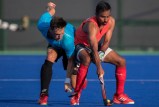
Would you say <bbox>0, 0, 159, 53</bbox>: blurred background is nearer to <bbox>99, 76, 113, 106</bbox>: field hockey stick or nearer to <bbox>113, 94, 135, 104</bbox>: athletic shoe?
<bbox>113, 94, 135, 104</bbox>: athletic shoe

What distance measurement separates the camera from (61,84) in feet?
38.2

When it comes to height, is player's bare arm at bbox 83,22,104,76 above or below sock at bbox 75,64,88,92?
above

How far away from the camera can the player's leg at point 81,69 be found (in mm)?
8633

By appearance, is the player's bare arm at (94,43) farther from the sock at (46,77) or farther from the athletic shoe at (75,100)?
the sock at (46,77)

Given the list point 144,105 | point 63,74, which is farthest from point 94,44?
point 63,74

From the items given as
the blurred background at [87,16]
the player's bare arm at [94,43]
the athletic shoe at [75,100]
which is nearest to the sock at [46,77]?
the athletic shoe at [75,100]

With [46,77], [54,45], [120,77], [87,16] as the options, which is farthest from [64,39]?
[87,16]

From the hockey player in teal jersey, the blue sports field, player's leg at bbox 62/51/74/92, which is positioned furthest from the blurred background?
the hockey player in teal jersey

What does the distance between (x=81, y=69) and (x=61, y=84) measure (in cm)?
299

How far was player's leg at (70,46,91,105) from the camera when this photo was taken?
8.63 metres

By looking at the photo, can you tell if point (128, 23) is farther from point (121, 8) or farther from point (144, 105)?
point (144, 105)

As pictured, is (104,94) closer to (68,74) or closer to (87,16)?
(68,74)

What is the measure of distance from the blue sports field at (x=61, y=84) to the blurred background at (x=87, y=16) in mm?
3922

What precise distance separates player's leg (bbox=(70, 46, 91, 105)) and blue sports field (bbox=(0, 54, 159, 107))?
12cm
